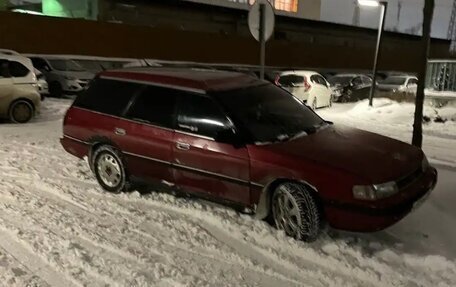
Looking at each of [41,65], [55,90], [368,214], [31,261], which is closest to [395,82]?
[55,90]

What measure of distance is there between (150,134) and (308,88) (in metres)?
11.2

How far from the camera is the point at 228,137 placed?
4.80m

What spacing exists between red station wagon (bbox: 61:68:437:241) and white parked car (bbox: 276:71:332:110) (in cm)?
1016

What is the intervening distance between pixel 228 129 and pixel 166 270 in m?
1.55

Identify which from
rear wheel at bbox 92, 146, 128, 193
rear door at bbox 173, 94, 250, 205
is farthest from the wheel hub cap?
rear door at bbox 173, 94, 250, 205

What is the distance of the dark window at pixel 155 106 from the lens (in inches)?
214

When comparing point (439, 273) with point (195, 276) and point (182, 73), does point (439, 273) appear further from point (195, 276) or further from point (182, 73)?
point (182, 73)

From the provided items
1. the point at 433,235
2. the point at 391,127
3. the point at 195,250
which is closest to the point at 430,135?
the point at 391,127

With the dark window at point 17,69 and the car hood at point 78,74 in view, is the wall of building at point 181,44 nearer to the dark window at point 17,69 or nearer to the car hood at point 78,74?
the car hood at point 78,74

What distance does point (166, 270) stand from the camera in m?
4.02

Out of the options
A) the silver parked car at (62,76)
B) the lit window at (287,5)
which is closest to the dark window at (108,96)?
the silver parked car at (62,76)

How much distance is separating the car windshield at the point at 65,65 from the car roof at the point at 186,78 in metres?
12.2

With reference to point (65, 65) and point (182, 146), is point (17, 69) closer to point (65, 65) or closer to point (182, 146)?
point (65, 65)

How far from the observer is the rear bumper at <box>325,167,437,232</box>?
419 centimetres
